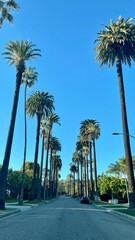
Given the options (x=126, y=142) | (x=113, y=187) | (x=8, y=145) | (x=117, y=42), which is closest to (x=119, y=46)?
(x=117, y=42)

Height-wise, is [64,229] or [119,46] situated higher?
[119,46]

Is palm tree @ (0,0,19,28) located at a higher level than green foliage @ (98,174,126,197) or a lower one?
higher

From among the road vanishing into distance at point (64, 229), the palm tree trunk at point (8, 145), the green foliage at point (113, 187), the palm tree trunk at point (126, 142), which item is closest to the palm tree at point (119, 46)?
the palm tree trunk at point (126, 142)

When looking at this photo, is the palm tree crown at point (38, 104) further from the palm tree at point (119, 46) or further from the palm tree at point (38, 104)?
the palm tree at point (119, 46)

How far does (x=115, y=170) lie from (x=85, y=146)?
16.4 meters

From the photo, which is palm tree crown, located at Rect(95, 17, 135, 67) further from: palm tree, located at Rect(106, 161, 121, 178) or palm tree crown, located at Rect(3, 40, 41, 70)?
palm tree, located at Rect(106, 161, 121, 178)

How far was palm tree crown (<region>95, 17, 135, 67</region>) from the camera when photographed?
32.3 meters

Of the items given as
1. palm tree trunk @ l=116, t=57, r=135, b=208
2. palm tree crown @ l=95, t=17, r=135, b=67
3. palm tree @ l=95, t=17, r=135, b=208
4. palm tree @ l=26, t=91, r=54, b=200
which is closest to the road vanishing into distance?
palm tree trunk @ l=116, t=57, r=135, b=208

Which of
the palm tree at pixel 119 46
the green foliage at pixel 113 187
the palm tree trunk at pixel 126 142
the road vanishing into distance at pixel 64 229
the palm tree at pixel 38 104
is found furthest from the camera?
the green foliage at pixel 113 187

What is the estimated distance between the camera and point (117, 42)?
3284 centimetres

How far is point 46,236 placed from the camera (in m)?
10.1

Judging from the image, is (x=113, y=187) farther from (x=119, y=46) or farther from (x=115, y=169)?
(x=119, y=46)

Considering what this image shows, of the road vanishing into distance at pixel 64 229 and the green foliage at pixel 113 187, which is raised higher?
the green foliage at pixel 113 187

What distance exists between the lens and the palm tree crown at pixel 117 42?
3229 centimetres
